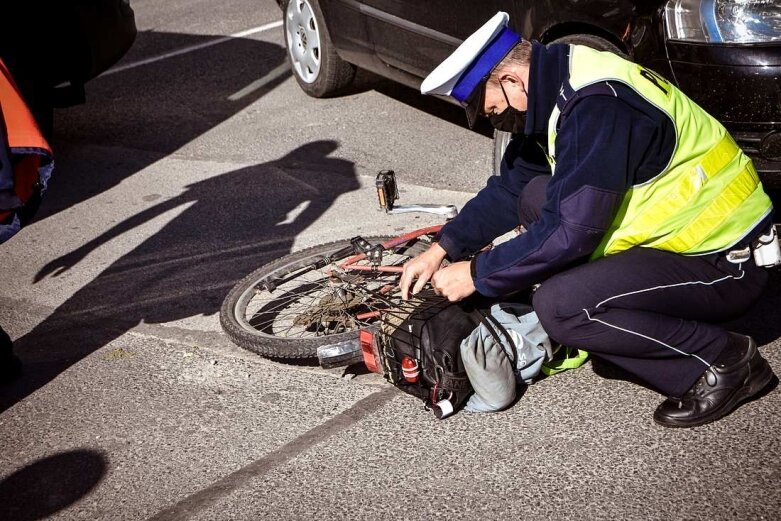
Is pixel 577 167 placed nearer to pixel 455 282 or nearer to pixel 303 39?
pixel 455 282

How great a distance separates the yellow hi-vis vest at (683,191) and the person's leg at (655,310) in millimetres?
73

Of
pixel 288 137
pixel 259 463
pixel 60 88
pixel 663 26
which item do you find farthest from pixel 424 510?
pixel 60 88

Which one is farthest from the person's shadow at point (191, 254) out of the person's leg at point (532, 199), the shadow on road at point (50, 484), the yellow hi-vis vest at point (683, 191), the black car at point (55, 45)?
the yellow hi-vis vest at point (683, 191)

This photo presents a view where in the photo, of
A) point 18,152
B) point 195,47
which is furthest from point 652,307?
point 195,47

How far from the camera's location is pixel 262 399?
3764 mm

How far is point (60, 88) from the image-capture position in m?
6.54

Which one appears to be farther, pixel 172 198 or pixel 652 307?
pixel 172 198

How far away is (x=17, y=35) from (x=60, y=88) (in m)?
0.55

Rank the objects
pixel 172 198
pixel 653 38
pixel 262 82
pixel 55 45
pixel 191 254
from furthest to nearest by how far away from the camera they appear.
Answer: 1. pixel 262 82
2. pixel 55 45
3. pixel 172 198
4. pixel 191 254
5. pixel 653 38

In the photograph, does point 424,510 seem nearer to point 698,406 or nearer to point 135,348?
point 698,406

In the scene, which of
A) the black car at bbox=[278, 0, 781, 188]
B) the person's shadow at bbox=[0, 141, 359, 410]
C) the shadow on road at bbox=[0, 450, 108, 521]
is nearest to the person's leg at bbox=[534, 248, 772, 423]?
the black car at bbox=[278, 0, 781, 188]

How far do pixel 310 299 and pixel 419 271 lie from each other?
0.91 m

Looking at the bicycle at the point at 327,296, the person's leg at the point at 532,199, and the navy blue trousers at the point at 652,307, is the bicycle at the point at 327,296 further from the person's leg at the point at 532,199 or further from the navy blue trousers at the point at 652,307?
the navy blue trousers at the point at 652,307

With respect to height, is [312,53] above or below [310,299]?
above
